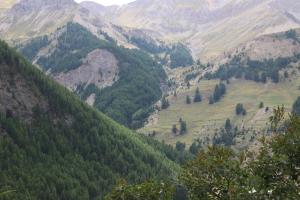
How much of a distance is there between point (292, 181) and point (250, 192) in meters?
3.89

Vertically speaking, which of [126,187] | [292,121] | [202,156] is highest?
[292,121]

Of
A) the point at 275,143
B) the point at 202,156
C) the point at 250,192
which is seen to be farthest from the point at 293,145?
the point at 202,156

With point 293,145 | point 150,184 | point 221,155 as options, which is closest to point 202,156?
point 221,155

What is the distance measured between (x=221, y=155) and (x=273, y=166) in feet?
20.2

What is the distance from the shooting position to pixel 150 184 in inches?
2158

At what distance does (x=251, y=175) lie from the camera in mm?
47156

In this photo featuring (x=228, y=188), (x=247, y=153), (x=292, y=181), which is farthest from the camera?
(x=247, y=153)

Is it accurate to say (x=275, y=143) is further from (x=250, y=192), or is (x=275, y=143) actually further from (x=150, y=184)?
(x=150, y=184)

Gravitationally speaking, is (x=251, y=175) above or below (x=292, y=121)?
below

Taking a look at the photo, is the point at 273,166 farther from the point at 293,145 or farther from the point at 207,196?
the point at 207,196

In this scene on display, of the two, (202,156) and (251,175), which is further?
(202,156)

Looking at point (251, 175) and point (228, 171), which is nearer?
point (251, 175)

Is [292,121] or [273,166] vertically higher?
Result: [292,121]

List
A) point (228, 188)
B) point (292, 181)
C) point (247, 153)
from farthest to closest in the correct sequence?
1. point (247, 153)
2. point (228, 188)
3. point (292, 181)
